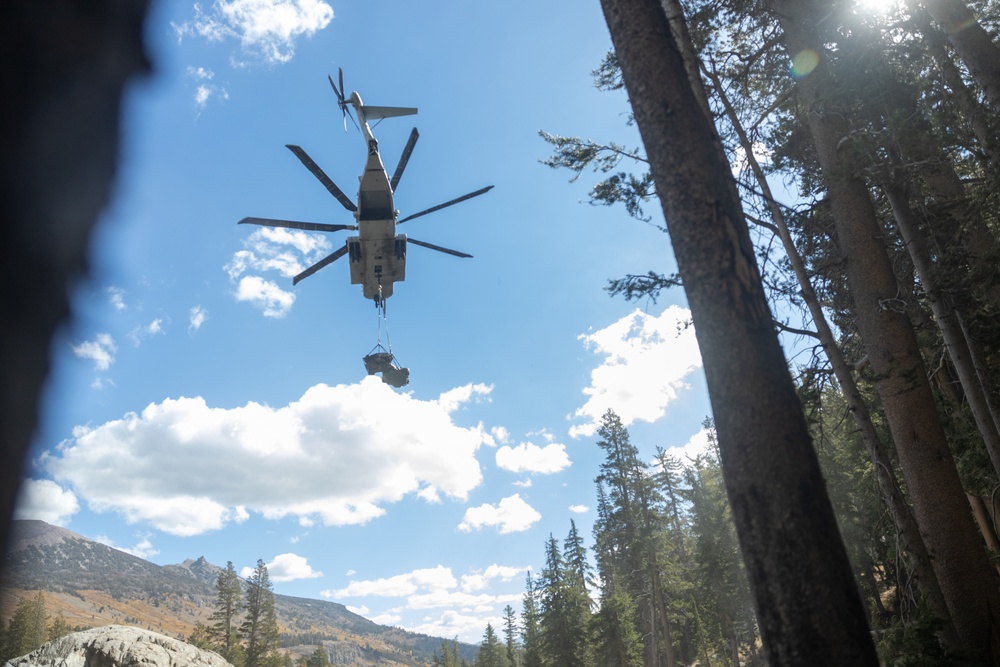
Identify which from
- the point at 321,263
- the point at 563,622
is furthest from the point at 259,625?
the point at 321,263

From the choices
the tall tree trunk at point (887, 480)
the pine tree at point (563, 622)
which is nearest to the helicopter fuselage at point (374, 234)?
the tall tree trunk at point (887, 480)

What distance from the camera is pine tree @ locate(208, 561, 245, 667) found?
2105 inches

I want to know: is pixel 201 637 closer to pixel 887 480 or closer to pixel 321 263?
pixel 321 263

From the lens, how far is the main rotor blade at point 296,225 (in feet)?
42.2

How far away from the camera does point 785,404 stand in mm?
3557

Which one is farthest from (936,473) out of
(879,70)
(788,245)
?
(879,70)

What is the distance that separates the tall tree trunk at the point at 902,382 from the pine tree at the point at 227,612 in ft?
188

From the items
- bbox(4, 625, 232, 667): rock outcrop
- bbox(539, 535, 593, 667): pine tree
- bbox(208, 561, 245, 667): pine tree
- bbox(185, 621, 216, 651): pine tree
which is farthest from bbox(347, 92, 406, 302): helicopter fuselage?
bbox(185, 621, 216, 651): pine tree

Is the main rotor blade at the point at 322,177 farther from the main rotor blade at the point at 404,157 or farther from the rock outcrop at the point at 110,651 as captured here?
the rock outcrop at the point at 110,651

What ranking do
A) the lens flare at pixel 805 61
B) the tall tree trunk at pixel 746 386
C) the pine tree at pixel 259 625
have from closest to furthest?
the tall tree trunk at pixel 746 386, the lens flare at pixel 805 61, the pine tree at pixel 259 625

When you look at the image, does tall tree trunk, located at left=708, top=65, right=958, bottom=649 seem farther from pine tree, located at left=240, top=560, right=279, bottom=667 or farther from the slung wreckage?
pine tree, located at left=240, top=560, right=279, bottom=667

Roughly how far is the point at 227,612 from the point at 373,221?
54.3 meters

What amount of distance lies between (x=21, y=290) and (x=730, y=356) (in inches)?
136

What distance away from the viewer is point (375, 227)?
14.2m
